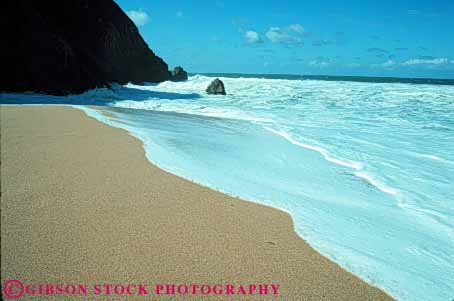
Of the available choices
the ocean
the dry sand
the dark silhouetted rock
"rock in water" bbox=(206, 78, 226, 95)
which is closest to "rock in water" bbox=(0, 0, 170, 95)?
"rock in water" bbox=(206, 78, 226, 95)

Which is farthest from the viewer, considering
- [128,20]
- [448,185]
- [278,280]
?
[128,20]

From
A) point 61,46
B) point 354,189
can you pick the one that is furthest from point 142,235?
point 61,46

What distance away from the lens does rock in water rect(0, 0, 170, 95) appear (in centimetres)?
1453

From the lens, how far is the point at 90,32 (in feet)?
88.4

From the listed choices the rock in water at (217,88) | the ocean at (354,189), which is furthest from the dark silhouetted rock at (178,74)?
the ocean at (354,189)

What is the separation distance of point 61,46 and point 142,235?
17.7 meters

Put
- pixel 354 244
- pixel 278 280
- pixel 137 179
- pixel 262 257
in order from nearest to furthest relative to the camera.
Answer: pixel 278 280 → pixel 262 257 → pixel 354 244 → pixel 137 179

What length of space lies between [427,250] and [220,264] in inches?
61.4

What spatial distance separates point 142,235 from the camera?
A: 1965mm

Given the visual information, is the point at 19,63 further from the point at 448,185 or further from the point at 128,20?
the point at 128,20

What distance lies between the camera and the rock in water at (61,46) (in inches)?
572

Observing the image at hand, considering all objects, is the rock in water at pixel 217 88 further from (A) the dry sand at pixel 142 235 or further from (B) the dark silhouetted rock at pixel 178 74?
(B) the dark silhouetted rock at pixel 178 74

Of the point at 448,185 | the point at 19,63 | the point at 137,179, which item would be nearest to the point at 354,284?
the point at 137,179

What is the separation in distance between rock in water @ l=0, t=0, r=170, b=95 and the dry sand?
45.1ft
